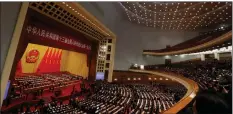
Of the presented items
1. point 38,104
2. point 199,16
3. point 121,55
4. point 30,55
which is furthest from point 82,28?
point 199,16

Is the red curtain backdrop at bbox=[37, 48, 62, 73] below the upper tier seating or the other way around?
below

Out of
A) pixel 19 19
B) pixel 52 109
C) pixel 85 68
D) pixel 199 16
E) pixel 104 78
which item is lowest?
pixel 52 109

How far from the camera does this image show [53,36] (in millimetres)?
8102

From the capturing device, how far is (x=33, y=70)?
977 centimetres

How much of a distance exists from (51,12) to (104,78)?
6787mm

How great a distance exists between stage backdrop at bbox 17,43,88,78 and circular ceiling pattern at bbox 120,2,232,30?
677 cm

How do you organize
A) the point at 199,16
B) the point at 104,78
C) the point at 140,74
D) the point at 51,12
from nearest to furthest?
the point at 51,12 → the point at 104,78 → the point at 199,16 → the point at 140,74

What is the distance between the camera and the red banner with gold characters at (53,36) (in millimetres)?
6793

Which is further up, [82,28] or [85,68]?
[82,28]

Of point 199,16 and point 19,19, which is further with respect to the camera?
point 199,16

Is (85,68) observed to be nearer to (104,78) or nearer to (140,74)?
(104,78)

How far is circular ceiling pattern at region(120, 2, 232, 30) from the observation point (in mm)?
12102

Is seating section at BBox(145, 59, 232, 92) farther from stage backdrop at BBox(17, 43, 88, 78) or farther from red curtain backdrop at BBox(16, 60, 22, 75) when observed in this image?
red curtain backdrop at BBox(16, 60, 22, 75)

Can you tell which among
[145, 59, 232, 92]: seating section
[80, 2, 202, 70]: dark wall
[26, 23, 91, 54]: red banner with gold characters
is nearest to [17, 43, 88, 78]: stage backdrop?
[26, 23, 91, 54]: red banner with gold characters
